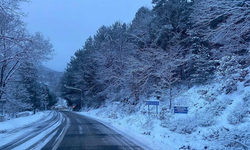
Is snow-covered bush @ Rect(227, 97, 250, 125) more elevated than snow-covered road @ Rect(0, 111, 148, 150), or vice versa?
snow-covered bush @ Rect(227, 97, 250, 125)

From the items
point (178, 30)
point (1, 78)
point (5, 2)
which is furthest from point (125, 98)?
point (5, 2)

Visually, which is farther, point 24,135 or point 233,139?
point 24,135

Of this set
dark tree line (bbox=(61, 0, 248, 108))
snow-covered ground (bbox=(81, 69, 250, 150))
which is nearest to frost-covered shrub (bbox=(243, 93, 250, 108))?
snow-covered ground (bbox=(81, 69, 250, 150))

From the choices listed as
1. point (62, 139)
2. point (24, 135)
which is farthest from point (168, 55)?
point (24, 135)

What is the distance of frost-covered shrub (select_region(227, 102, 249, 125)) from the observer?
9798 millimetres

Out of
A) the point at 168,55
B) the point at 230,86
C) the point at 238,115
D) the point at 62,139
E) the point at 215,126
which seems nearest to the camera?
the point at 238,115

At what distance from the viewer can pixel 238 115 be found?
10.1 metres

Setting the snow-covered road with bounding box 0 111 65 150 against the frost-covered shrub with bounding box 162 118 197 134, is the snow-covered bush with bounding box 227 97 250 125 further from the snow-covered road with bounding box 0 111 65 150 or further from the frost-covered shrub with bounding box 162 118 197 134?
the snow-covered road with bounding box 0 111 65 150

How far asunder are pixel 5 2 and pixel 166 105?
15682mm

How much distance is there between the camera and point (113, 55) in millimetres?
33344

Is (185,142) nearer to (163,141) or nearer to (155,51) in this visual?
(163,141)

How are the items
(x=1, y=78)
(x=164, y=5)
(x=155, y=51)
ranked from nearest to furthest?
(x=1, y=78), (x=155, y=51), (x=164, y=5)

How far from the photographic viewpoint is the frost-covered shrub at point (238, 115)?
980 cm

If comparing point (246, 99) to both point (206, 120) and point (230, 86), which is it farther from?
point (230, 86)
